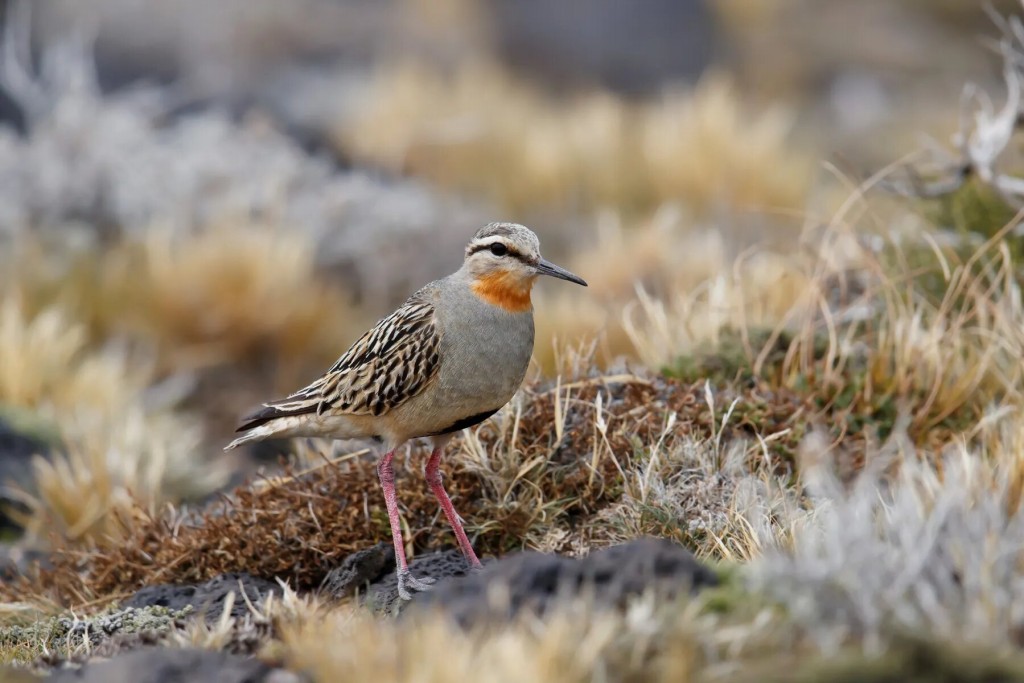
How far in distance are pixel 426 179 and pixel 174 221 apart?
11.5 ft

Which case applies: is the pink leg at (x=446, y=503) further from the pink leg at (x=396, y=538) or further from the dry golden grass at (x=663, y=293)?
the dry golden grass at (x=663, y=293)

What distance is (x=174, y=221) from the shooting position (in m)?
11.0

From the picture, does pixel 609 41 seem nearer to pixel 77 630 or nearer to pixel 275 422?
pixel 275 422

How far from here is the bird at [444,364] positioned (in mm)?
4691

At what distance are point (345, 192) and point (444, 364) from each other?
7451 millimetres

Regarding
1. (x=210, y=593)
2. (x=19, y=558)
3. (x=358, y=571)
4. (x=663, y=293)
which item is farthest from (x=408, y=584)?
(x=663, y=293)

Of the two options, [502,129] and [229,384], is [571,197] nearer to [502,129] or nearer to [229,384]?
[502,129]

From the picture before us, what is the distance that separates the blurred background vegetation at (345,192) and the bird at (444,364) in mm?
1282

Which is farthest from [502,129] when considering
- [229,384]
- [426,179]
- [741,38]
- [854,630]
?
[854,630]

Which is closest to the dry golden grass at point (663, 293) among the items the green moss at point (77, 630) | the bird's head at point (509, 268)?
the bird's head at point (509, 268)

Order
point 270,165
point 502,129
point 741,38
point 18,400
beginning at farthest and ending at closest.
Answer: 1. point 741,38
2. point 502,129
3. point 270,165
4. point 18,400

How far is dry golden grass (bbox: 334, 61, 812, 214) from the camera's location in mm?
12969

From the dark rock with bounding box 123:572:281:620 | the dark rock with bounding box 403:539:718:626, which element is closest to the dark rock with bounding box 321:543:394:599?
the dark rock with bounding box 123:572:281:620

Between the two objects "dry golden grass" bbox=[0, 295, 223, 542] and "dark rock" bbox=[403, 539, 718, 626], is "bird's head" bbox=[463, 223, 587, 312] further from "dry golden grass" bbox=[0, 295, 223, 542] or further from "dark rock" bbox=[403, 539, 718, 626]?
"dry golden grass" bbox=[0, 295, 223, 542]
